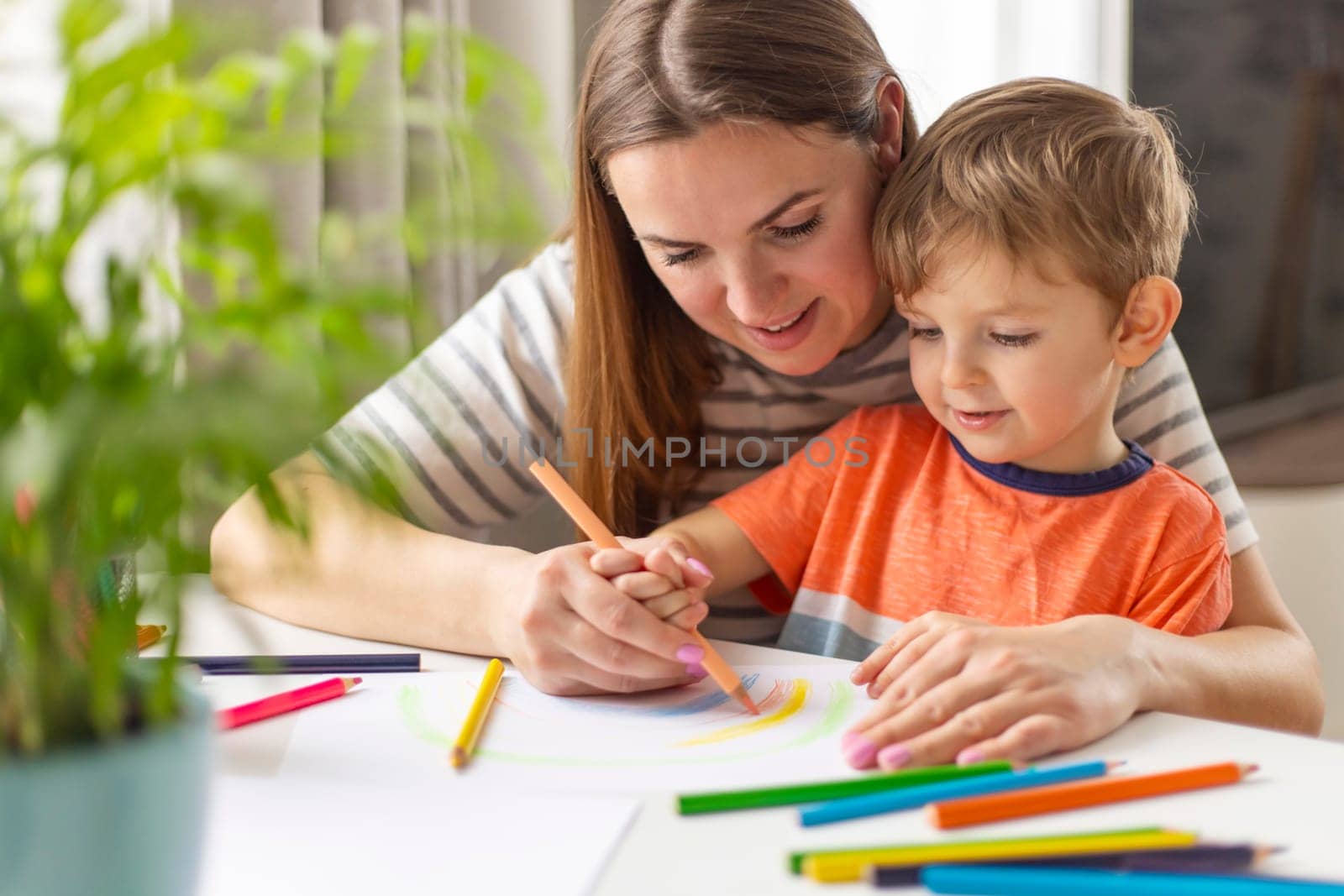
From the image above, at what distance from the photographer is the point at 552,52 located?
165 centimetres

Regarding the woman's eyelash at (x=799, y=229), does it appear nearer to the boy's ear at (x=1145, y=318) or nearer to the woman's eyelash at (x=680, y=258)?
the woman's eyelash at (x=680, y=258)

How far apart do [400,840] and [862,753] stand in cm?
24

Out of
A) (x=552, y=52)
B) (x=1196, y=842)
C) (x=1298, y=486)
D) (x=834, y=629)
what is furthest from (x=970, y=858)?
(x=1298, y=486)

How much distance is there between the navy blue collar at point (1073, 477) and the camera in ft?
3.54

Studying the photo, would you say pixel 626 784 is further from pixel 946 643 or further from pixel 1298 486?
pixel 1298 486

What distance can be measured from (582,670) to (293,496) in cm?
41

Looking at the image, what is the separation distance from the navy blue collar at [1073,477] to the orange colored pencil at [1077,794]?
0.44 m

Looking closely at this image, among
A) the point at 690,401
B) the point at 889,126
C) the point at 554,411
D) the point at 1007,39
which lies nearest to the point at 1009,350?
the point at 889,126

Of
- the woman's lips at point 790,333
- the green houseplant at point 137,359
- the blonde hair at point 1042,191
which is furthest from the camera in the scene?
the woman's lips at point 790,333

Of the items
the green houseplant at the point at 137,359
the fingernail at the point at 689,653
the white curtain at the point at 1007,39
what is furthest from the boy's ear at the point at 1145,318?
the white curtain at the point at 1007,39

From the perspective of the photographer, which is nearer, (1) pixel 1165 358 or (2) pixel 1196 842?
(2) pixel 1196 842

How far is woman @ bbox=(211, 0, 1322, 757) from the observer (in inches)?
32.2

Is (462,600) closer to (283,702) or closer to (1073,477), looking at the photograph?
(283,702)

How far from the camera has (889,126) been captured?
1.14 metres
